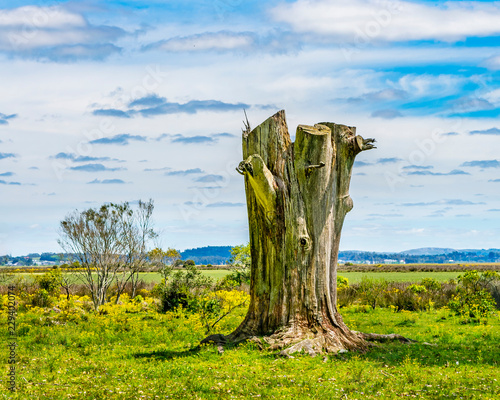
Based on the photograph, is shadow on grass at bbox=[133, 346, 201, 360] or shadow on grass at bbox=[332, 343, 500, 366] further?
shadow on grass at bbox=[133, 346, 201, 360]

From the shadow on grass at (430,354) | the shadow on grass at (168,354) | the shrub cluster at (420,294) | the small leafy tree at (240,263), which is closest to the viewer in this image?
the shadow on grass at (430,354)

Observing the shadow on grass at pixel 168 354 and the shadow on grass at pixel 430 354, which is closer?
the shadow on grass at pixel 430 354

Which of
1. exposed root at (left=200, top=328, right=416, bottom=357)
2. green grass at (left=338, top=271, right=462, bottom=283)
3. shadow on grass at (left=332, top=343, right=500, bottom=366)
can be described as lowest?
green grass at (left=338, top=271, right=462, bottom=283)

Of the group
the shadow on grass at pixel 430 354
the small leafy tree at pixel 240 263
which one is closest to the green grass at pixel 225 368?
the shadow on grass at pixel 430 354

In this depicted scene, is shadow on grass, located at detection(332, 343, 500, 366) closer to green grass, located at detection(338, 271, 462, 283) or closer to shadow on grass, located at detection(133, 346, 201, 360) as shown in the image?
shadow on grass, located at detection(133, 346, 201, 360)

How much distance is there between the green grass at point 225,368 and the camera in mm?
9680

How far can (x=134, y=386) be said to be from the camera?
1014 centimetres

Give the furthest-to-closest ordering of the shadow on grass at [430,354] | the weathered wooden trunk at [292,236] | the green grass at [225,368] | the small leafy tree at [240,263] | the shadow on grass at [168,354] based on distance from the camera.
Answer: the small leafy tree at [240,263] < the weathered wooden trunk at [292,236] < the shadow on grass at [168,354] < the shadow on grass at [430,354] < the green grass at [225,368]

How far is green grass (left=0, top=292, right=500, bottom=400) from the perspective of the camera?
31.8 feet

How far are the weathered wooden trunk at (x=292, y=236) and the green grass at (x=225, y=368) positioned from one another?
961 millimetres

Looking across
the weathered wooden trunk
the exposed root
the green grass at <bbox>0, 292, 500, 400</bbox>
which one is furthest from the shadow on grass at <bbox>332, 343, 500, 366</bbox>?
the weathered wooden trunk

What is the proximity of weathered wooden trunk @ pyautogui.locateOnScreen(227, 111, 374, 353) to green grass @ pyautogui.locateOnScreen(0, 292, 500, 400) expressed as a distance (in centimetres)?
96

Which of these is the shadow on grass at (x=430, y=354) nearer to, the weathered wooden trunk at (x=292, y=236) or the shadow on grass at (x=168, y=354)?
the weathered wooden trunk at (x=292, y=236)

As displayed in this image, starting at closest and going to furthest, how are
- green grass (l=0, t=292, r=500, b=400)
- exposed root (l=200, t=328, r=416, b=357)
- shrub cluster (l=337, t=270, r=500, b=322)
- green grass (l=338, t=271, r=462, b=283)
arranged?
1. green grass (l=0, t=292, r=500, b=400)
2. exposed root (l=200, t=328, r=416, b=357)
3. shrub cluster (l=337, t=270, r=500, b=322)
4. green grass (l=338, t=271, r=462, b=283)
